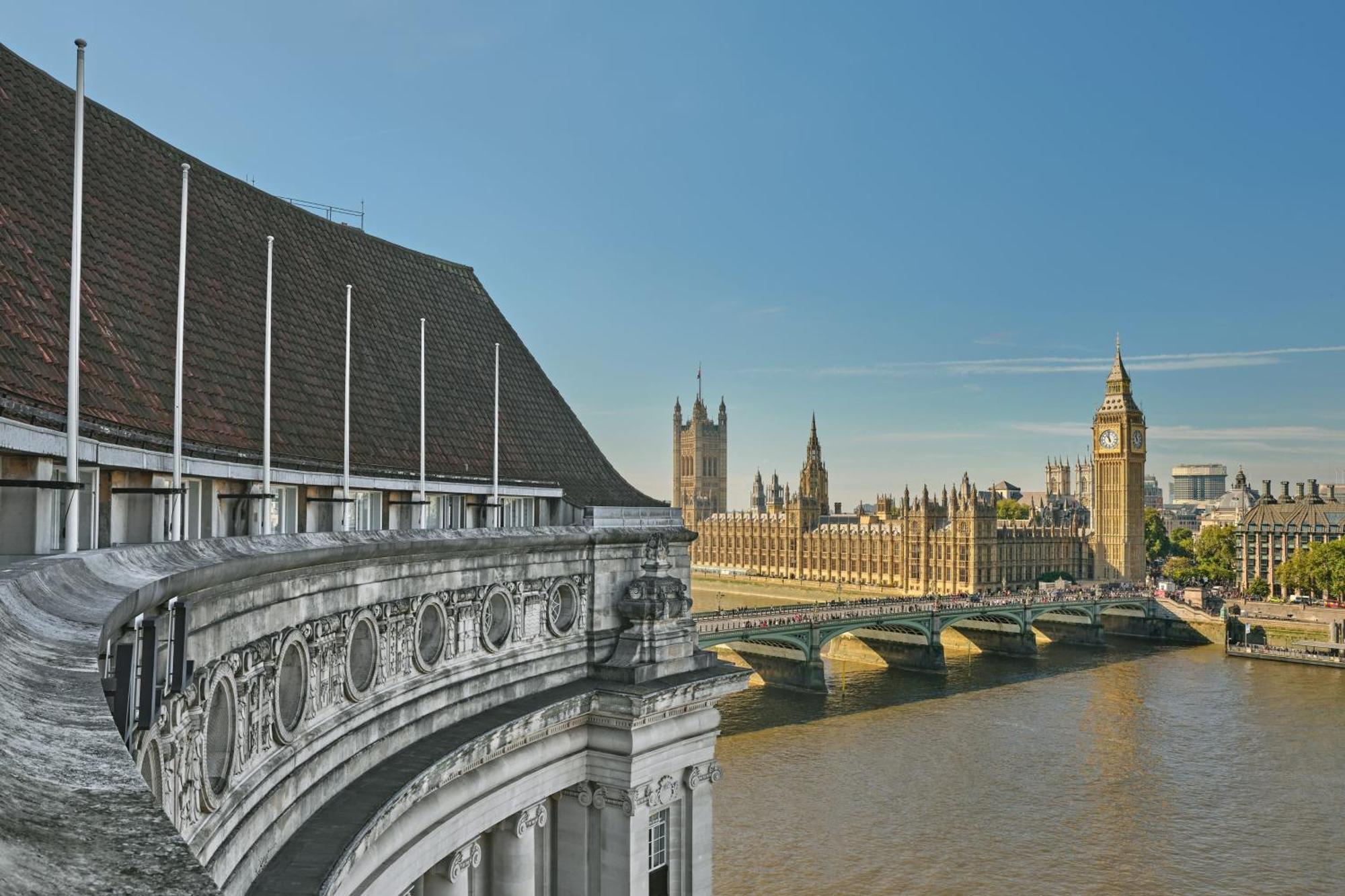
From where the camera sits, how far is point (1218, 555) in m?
155

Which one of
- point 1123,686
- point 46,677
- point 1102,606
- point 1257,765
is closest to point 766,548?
point 1102,606

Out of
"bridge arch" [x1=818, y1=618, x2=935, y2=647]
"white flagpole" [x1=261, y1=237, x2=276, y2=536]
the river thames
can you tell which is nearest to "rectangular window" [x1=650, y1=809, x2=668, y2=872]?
"white flagpole" [x1=261, y1=237, x2=276, y2=536]

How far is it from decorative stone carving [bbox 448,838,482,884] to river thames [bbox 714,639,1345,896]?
19.6 m

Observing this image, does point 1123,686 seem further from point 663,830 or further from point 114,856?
point 114,856

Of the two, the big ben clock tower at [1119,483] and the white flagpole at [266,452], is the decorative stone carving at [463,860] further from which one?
the big ben clock tower at [1119,483]

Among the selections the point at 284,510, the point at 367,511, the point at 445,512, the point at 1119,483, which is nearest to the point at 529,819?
the point at 367,511

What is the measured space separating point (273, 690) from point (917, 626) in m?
75.6

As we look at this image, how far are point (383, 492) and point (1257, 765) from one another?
156 feet

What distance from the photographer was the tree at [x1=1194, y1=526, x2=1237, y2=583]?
150125mm

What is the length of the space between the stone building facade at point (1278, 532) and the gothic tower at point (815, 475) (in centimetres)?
5383

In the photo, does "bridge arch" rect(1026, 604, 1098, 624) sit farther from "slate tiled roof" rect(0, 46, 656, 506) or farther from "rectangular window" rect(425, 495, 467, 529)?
"rectangular window" rect(425, 495, 467, 529)

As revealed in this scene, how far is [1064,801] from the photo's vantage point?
49719 mm

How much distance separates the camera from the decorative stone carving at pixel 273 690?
10289mm

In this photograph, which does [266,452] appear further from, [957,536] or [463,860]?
[957,536]
